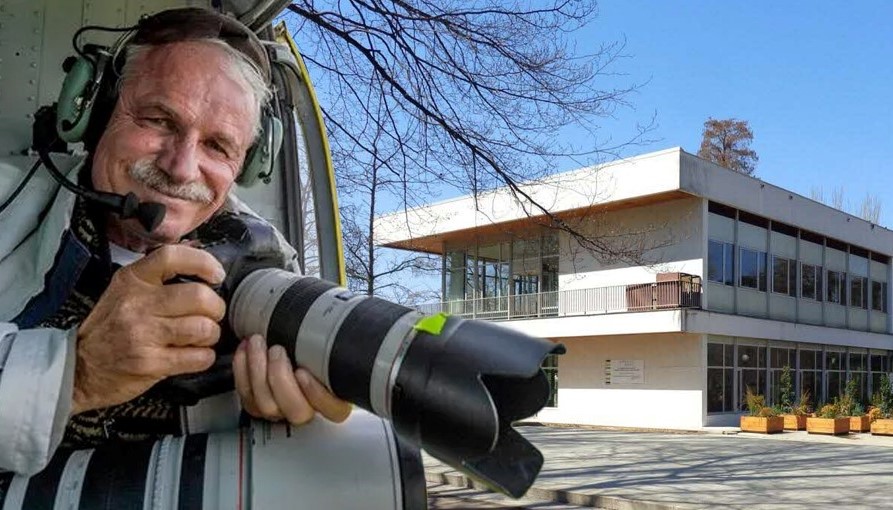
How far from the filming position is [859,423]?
2281 centimetres

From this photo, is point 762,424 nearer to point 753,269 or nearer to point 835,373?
point 753,269

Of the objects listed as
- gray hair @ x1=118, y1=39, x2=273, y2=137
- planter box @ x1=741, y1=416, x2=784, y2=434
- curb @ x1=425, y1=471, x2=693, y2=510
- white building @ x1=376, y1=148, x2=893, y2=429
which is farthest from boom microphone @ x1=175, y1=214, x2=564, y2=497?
planter box @ x1=741, y1=416, x2=784, y2=434

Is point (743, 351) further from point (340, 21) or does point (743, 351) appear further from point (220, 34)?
point (220, 34)

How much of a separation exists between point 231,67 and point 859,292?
111ft

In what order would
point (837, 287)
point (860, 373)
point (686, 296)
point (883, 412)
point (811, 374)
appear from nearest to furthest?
point (686, 296) < point (883, 412) < point (811, 374) < point (837, 287) < point (860, 373)

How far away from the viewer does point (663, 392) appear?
24.3 metres

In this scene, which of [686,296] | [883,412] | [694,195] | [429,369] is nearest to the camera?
[429,369]

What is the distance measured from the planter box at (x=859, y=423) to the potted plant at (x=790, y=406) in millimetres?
1198

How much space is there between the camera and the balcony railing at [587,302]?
23.6 m

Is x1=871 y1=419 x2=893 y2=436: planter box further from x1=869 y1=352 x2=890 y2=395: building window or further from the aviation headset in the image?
the aviation headset

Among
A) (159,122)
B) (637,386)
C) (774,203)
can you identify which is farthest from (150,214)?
(774,203)

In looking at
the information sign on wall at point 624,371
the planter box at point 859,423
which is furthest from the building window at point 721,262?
the planter box at point 859,423

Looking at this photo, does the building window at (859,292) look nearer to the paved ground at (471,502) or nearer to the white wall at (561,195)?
the white wall at (561,195)

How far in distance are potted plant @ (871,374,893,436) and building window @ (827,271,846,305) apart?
12.1 ft
